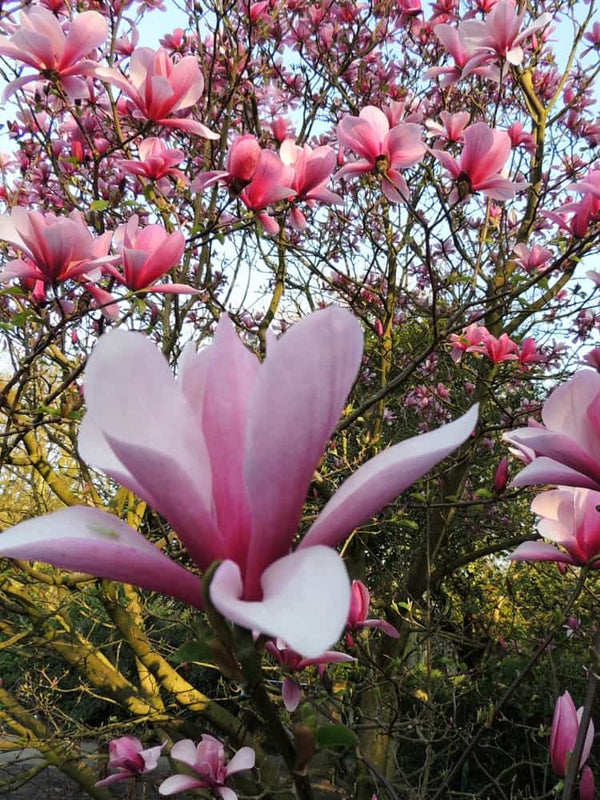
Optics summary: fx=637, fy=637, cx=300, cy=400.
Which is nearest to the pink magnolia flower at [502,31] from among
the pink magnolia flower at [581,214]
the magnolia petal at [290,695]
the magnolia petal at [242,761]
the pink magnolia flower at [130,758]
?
the pink magnolia flower at [581,214]

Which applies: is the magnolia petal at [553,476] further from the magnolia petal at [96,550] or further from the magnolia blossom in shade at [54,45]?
the magnolia blossom in shade at [54,45]

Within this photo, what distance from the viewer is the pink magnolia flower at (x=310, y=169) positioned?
1.86 metres

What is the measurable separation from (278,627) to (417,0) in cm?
443

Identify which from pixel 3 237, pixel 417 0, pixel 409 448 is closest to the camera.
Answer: pixel 409 448

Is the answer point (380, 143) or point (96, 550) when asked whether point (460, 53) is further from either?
point (96, 550)

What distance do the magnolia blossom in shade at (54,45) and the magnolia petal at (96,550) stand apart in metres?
1.54

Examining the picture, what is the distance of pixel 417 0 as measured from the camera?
389 cm

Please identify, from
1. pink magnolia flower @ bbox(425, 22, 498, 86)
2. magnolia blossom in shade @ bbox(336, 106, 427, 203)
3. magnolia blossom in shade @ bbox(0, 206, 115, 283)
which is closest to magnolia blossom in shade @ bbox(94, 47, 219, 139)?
magnolia blossom in shade @ bbox(336, 106, 427, 203)

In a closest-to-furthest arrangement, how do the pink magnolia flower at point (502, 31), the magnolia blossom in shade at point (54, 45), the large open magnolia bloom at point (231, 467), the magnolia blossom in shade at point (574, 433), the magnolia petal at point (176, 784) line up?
the large open magnolia bloom at point (231, 467)
the magnolia blossom in shade at point (574, 433)
the magnolia petal at point (176, 784)
the magnolia blossom in shade at point (54, 45)
the pink magnolia flower at point (502, 31)

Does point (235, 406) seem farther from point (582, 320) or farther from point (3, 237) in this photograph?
point (582, 320)

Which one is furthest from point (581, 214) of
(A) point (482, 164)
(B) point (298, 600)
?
(B) point (298, 600)

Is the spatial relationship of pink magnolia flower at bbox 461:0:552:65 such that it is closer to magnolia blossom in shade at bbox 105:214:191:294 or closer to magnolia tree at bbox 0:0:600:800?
magnolia tree at bbox 0:0:600:800

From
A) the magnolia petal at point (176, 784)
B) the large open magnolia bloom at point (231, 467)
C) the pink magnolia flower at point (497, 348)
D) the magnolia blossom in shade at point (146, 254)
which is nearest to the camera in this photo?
the large open magnolia bloom at point (231, 467)

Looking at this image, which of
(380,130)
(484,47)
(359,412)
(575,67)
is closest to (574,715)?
(359,412)
